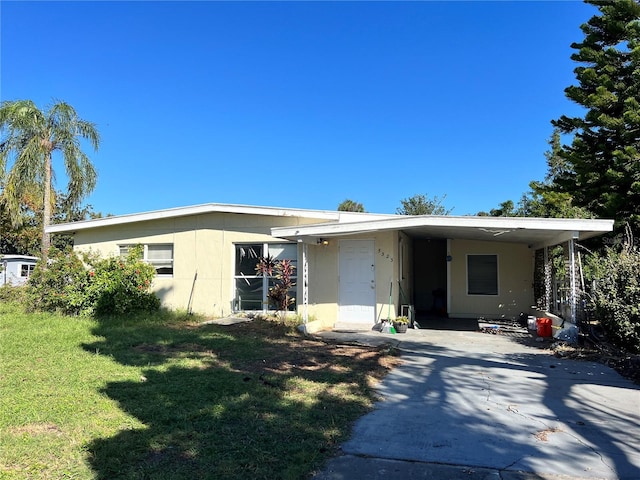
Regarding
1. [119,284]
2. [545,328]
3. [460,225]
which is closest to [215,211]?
[119,284]

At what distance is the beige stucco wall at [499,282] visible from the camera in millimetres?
13805

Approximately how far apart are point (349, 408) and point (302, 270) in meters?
6.94

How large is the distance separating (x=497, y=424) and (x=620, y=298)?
482 centimetres

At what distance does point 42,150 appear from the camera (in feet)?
56.0

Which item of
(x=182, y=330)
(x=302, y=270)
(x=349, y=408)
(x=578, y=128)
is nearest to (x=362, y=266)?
(x=302, y=270)

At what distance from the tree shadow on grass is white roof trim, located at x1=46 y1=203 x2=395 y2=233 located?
12.9 ft

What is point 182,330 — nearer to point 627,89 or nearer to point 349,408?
point 349,408

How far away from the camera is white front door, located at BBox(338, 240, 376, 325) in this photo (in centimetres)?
1132

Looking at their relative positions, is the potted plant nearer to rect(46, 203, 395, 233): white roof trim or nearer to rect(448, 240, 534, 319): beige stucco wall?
rect(46, 203, 395, 233): white roof trim

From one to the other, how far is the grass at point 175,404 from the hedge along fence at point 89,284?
2495 mm

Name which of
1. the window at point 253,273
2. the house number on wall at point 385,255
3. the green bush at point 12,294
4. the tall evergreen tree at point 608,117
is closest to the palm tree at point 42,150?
the green bush at point 12,294

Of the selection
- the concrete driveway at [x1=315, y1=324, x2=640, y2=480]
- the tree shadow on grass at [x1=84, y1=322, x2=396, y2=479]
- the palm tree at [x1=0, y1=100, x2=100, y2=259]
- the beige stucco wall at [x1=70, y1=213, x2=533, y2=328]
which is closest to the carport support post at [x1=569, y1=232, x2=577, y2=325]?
the concrete driveway at [x1=315, y1=324, x2=640, y2=480]

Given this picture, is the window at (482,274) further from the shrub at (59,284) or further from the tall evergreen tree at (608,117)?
the shrub at (59,284)

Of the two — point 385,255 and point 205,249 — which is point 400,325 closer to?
point 385,255
